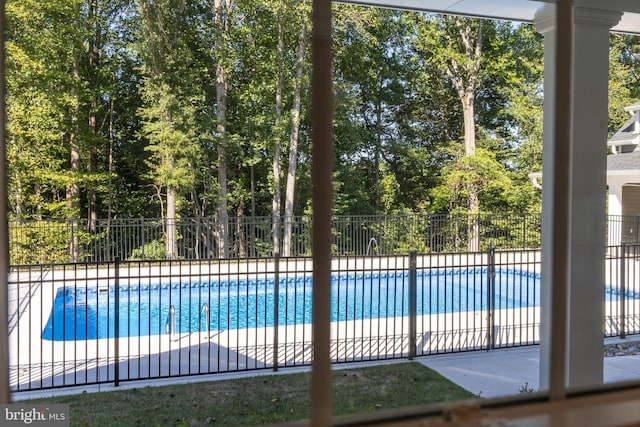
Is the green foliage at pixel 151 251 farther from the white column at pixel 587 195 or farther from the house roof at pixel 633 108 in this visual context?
the house roof at pixel 633 108

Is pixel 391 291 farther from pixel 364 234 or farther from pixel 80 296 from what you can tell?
pixel 80 296

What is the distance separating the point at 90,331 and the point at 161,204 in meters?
4.36

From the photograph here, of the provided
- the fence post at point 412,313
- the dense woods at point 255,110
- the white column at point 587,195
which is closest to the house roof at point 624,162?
the dense woods at point 255,110

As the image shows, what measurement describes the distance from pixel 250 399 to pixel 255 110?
8628 mm

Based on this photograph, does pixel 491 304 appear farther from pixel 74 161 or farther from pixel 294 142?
pixel 74 161

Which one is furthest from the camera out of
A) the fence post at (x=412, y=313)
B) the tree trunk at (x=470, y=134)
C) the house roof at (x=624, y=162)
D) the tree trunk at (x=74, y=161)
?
the tree trunk at (x=470, y=134)

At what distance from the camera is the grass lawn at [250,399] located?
3.30m

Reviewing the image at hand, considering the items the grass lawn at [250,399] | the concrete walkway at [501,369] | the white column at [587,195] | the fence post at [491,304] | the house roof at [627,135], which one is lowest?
the grass lawn at [250,399]

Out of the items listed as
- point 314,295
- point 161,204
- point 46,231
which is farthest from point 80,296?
point 314,295

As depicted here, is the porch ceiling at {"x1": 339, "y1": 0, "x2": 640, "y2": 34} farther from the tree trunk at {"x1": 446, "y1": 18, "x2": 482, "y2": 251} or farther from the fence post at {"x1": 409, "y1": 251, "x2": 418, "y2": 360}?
the tree trunk at {"x1": 446, "y1": 18, "x2": 482, "y2": 251}

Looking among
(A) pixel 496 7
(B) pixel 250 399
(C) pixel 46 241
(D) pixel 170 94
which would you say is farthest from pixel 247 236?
(A) pixel 496 7

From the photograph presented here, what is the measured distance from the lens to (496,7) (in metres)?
3.05

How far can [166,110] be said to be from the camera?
10789 millimetres

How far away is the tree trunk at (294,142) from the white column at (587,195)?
27.0ft
